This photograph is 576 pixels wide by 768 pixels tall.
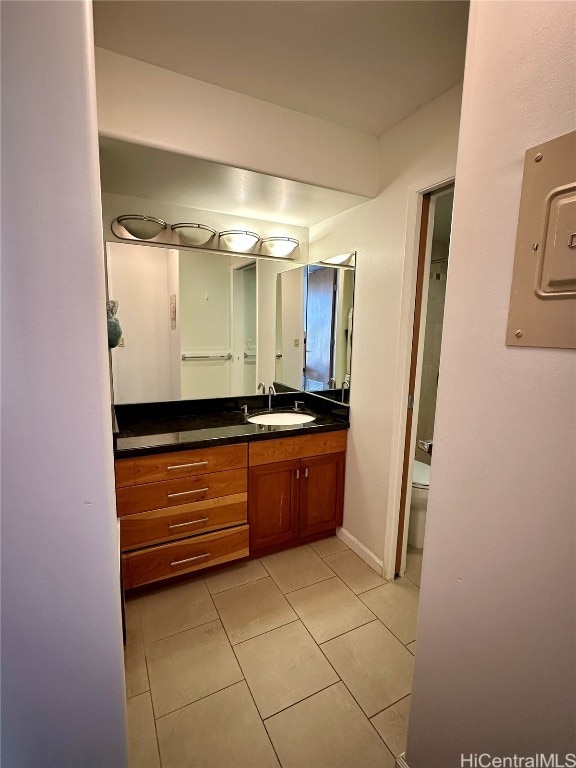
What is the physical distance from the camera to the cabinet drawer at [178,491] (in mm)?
1687

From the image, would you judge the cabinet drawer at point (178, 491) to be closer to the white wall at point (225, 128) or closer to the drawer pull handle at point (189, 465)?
the drawer pull handle at point (189, 465)

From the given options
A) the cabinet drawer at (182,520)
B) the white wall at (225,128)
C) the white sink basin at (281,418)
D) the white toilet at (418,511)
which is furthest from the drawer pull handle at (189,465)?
the white wall at (225,128)

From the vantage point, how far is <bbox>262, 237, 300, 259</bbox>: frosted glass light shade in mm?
2428

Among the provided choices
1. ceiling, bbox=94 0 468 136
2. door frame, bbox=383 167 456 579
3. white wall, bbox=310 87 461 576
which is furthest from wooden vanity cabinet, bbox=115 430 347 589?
ceiling, bbox=94 0 468 136

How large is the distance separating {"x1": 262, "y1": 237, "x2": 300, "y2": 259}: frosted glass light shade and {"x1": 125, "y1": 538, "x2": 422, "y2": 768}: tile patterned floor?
81.6 inches

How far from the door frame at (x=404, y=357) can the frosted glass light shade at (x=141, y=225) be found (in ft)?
4.71

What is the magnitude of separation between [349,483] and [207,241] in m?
1.83

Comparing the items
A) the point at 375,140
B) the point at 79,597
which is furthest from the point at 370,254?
the point at 79,597

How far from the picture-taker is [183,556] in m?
1.83

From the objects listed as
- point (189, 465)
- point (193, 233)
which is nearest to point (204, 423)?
point (189, 465)

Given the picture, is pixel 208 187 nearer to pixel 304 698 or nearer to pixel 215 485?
pixel 215 485

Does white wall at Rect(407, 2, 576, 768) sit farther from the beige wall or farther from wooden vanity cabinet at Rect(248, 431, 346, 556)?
wooden vanity cabinet at Rect(248, 431, 346, 556)

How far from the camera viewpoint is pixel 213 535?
190cm

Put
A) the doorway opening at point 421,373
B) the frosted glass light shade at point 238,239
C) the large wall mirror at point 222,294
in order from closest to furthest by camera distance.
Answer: the doorway opening at point 421,373 < the large wall mirror at point 222,294 < the frosted glass light shade at point 238,239
